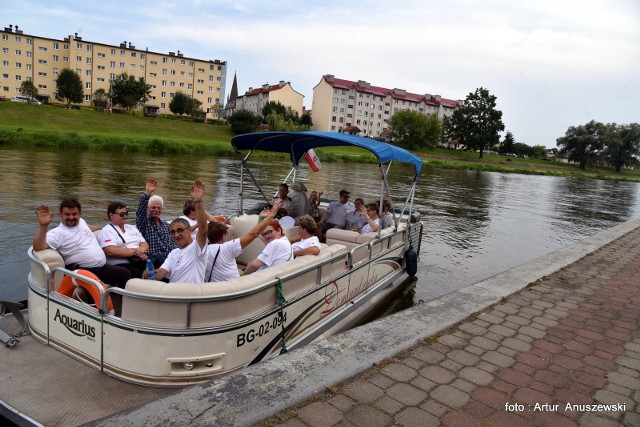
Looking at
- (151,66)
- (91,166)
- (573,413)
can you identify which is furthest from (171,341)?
(151,66)

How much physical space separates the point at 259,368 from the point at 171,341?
2.42 feet

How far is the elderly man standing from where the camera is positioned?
5949mm

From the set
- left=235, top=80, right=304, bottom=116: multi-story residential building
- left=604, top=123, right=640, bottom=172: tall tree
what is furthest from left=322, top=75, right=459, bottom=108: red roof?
left=604, top=123, right=640, bottom=172: tall tree

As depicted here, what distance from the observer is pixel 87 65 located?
78375 mm

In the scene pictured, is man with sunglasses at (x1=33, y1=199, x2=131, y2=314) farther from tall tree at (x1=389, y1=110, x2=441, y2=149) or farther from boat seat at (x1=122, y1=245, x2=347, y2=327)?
tall tree at (x1=389, y1=110, x2=441, y2=149)

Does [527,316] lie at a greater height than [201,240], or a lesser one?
lesser

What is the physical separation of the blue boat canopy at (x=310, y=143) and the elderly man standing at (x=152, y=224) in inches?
90.0

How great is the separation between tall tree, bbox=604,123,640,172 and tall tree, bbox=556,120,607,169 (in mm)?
1531

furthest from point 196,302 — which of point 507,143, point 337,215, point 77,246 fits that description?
point 507,143

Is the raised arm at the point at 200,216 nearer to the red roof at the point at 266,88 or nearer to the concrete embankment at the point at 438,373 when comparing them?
the concrete embankment at the point at 438,373

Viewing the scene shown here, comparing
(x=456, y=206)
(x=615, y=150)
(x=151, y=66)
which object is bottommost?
(x=456, y=206)

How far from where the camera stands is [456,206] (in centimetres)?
2320

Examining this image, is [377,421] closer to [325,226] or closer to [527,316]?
[527,316]

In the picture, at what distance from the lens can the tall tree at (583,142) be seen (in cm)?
8312
